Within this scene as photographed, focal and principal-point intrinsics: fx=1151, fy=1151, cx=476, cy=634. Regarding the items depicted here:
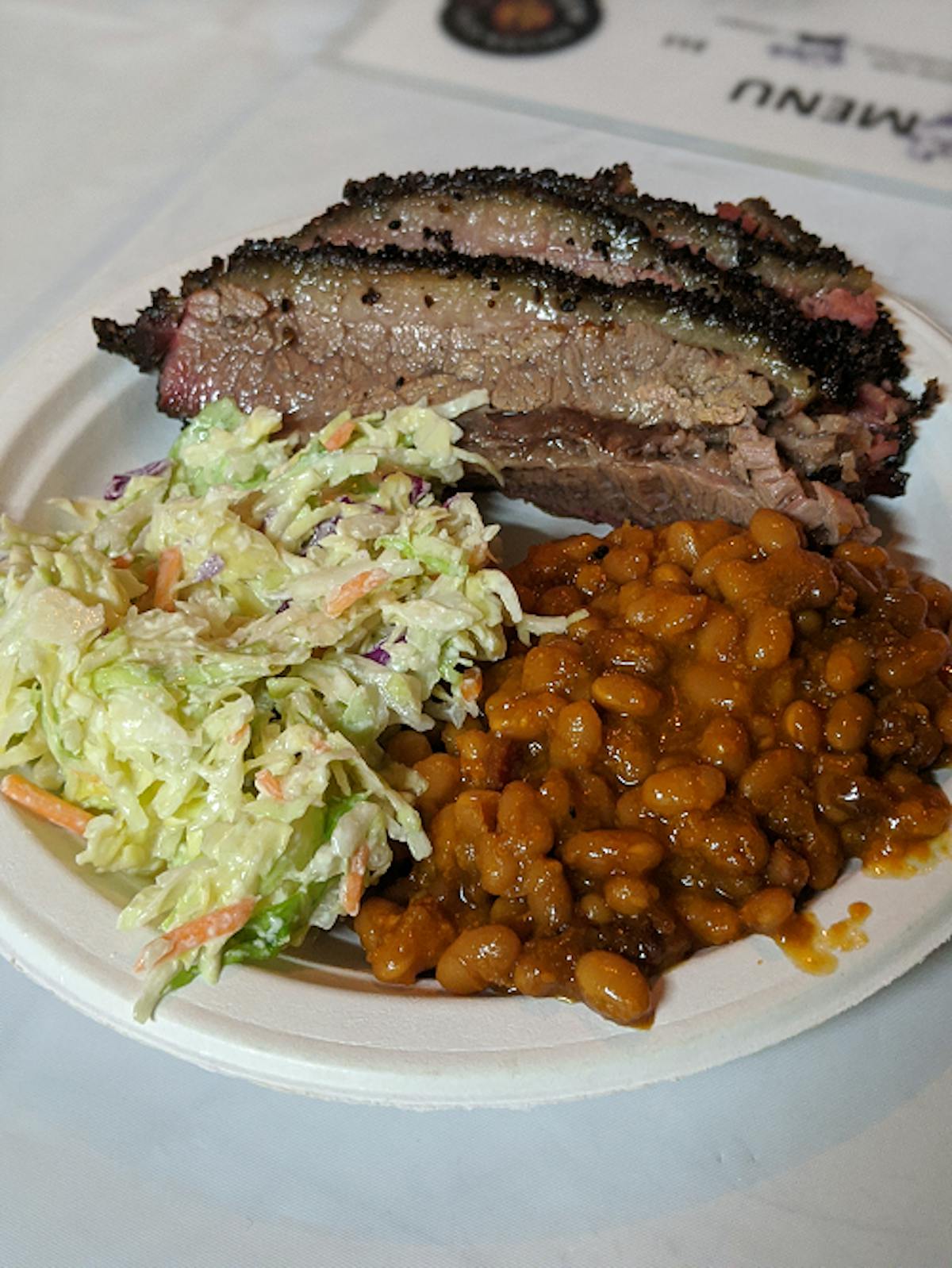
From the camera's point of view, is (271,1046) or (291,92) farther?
(291,92)

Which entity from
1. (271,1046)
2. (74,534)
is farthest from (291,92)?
(271,1046)

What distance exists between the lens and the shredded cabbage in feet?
6.03

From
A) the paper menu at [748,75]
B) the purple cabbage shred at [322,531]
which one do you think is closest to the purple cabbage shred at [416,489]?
the purple cabbage shred at [322,531]

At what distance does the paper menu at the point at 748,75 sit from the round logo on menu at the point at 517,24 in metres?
0.03

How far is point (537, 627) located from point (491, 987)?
25.4 inches

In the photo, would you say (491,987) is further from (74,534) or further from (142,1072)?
(74,534)

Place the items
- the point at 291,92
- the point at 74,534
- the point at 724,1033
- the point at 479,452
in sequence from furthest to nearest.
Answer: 1. the point at 291,92
2. the point at 479,452
3. the point at 74,534
4. the point at 724,1033

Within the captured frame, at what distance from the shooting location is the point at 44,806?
196 cm

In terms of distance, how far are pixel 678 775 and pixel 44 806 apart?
3.50 feet

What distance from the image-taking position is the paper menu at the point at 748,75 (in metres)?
3.76

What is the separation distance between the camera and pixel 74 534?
7.79ft

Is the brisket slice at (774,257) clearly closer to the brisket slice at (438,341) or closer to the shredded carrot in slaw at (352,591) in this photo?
the brisket slice at (438,341)

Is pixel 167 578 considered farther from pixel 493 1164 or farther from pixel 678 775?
pixel 493 1164

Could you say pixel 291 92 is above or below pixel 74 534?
above
